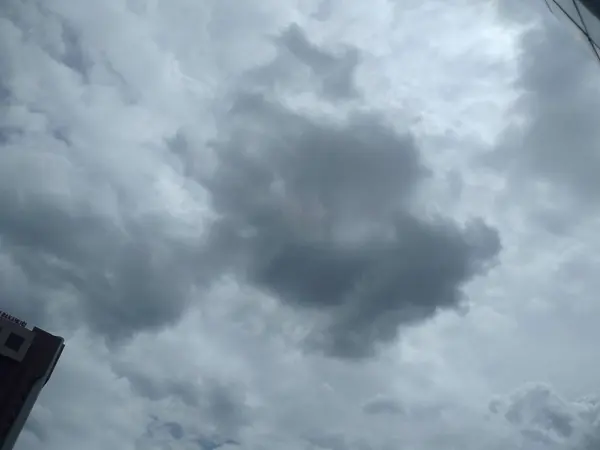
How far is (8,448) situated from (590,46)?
264 ft

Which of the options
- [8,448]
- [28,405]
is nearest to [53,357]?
[28,405]

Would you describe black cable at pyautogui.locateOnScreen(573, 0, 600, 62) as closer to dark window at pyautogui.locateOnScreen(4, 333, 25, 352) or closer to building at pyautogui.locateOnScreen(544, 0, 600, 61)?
building at pyautogui.locateOnScreen(544, 0, 600, 61)

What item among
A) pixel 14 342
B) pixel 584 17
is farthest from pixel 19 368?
pixel 584 17

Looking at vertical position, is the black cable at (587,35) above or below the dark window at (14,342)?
below

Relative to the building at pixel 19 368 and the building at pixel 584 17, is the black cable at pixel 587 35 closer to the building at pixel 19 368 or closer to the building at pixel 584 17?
the building at pixel 584 17

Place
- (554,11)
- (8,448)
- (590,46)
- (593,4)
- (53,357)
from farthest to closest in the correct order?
(53,357) < (8,448) < (554,11) < (590,46) < (593,4)

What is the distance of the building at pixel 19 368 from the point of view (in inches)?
2741

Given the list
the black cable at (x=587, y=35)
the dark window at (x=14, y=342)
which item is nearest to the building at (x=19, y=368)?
the dark window at (x=14, y=342)

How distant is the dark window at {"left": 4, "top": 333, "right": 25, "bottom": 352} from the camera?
238 ft

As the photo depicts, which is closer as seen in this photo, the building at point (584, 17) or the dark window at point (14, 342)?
the building at point (584, 17)

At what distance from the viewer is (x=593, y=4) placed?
11.9 m

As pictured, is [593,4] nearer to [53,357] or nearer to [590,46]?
[590,46]

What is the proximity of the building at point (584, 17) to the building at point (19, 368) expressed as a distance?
79.1 meters

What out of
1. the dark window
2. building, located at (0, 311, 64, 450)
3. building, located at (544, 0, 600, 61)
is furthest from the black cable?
the dark window
